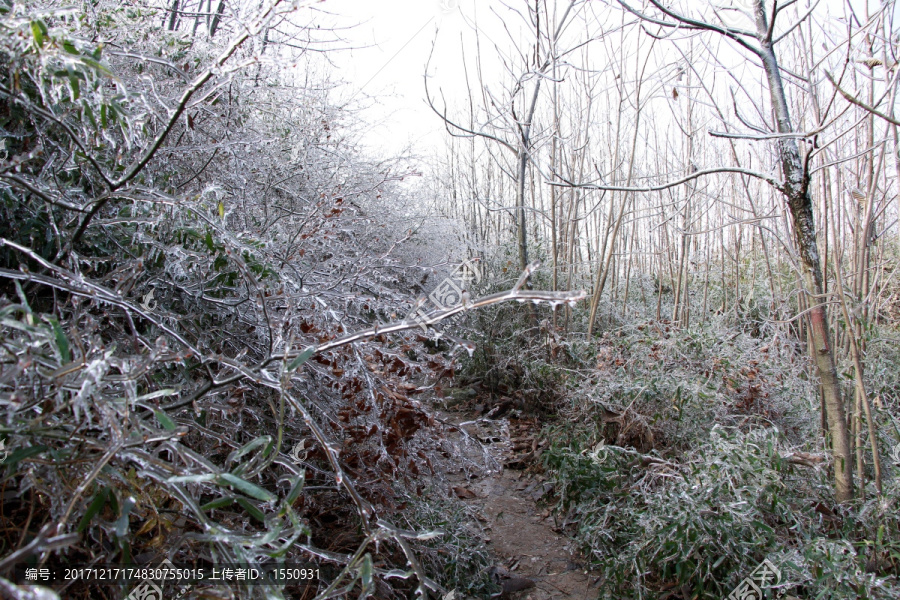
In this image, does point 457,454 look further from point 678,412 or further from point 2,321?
point 2,321

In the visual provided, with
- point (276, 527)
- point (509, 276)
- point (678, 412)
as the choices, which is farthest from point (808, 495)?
point (509, 276)

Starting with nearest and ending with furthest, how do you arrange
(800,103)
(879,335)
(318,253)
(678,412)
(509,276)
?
(318,253), (678,412), (879,335), (800,103), (509,276)

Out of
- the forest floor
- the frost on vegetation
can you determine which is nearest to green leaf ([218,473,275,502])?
the frost on vegetation

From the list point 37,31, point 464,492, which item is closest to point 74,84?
point 37,31

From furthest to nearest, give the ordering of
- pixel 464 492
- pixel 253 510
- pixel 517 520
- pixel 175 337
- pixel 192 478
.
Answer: pixel 464 492, pixel 517 520, pixel 175 337, pixel 253 510, pixel 192 478

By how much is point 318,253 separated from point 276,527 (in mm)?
1671

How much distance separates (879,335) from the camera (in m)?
3.00

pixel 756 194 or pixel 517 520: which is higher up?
pixel 756 194

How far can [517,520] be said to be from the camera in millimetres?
2760

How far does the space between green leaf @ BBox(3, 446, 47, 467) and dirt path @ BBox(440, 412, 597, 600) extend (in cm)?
128

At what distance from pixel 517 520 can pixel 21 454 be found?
8.06 feet

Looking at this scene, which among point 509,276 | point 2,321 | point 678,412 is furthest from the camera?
point 509,276

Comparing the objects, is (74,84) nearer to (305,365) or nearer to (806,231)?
(305,365)

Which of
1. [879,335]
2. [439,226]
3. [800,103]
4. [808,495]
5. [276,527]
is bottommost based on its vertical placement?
[808,495]
